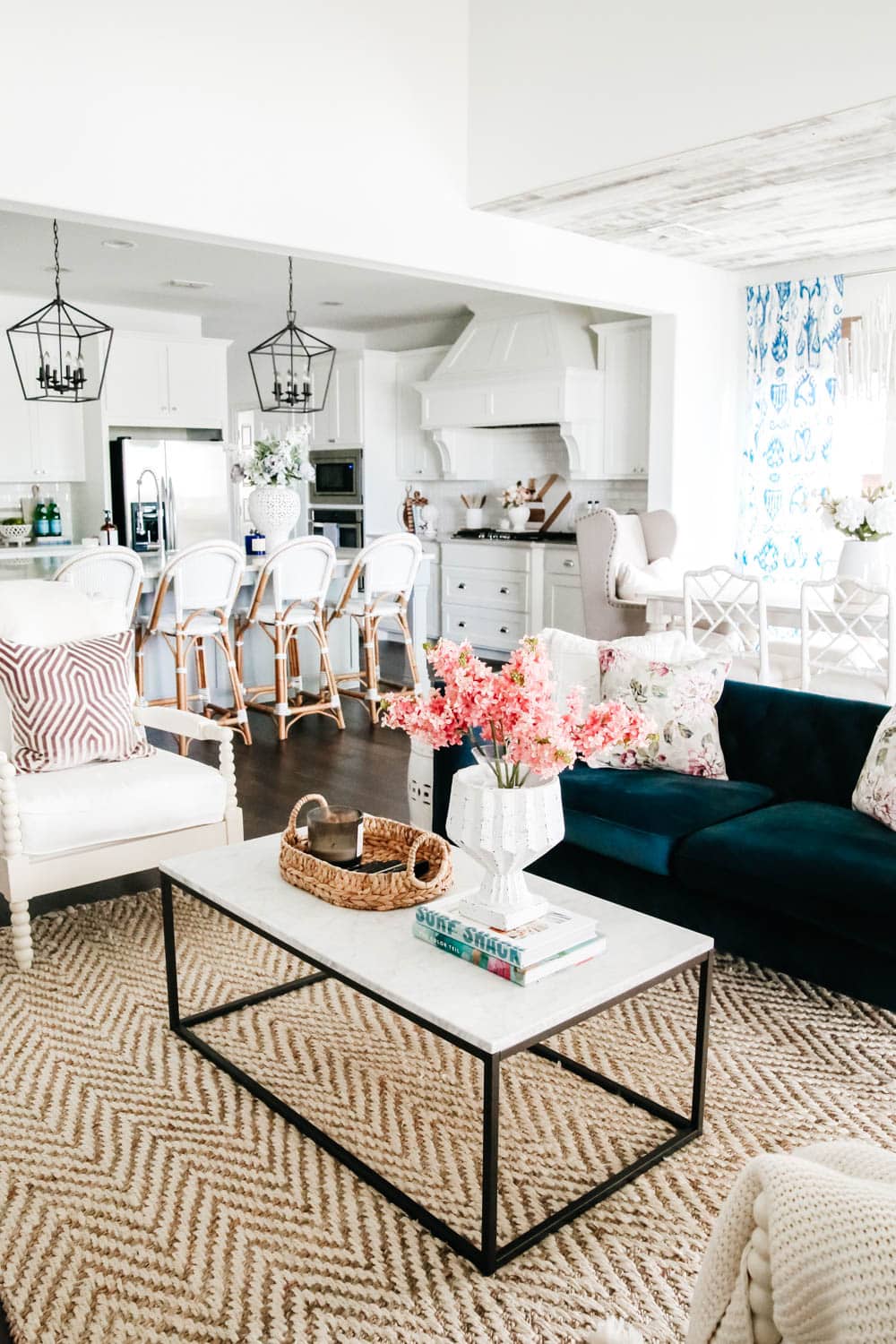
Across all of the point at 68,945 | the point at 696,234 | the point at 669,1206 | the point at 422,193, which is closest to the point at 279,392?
the point at 422,193

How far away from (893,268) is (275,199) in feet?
11.9

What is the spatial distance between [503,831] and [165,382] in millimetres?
7179

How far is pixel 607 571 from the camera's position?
5.96 meters

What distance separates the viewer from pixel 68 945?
10.7 ft

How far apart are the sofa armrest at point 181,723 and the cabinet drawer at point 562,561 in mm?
4434

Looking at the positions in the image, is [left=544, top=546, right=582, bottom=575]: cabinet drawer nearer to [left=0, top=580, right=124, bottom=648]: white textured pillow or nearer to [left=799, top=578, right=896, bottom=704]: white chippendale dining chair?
[left=799, top=578, right=896, bottom=704]: white chippendale dining chair

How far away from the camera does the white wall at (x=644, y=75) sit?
3.93m

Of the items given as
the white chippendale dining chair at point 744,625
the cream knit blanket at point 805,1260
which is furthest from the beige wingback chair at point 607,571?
the cream knit blanket at point 805,1260

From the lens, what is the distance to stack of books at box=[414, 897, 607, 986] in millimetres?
2090

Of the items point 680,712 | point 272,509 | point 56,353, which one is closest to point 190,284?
point 56,353

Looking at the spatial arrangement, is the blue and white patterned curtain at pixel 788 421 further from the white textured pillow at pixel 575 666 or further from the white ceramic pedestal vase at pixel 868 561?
the white textured pillow at pixel 575 666

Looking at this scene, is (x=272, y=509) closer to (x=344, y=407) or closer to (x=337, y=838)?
(x=344, y=407)

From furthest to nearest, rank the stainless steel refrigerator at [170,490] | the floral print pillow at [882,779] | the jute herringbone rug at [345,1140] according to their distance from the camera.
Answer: the stainless steel refrigerator at [170,490], the floral print pillow at [882,779], the jute herringbone rug at [345,1140]

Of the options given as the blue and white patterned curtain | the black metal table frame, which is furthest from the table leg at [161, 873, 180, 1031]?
the blue and white patterned curtain
